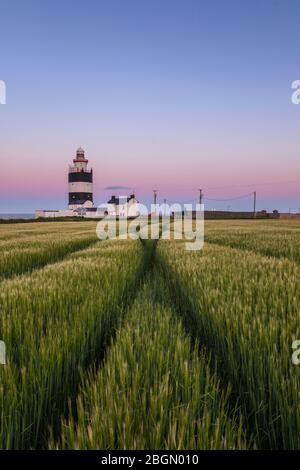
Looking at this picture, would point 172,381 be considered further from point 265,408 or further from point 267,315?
point 267,315

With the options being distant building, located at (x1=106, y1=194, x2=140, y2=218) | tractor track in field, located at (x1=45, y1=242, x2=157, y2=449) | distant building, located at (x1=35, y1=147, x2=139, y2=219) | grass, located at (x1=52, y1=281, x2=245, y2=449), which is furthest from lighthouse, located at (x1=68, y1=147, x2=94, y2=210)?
grass, located at (x1=52, y1=281, x2=245, y2=449)

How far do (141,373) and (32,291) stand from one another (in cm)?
216

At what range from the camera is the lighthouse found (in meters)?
96.2

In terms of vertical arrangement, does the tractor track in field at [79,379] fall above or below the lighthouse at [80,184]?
below

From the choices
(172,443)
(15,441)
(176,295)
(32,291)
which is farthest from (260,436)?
(176,295)

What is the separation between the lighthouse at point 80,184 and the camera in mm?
96188

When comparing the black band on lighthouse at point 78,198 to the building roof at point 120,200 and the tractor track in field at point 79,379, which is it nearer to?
the building roof at point 120,200

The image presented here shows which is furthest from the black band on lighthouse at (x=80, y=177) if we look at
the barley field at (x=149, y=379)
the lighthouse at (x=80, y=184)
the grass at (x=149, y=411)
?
the grass at (x=149, y=411)

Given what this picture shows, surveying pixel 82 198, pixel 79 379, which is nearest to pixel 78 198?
pixel 82 198

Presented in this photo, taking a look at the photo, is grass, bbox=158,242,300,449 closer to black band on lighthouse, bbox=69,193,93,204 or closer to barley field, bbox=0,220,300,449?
barley field, bbox=0,220,300,449

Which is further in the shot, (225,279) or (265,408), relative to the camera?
(225,279)
